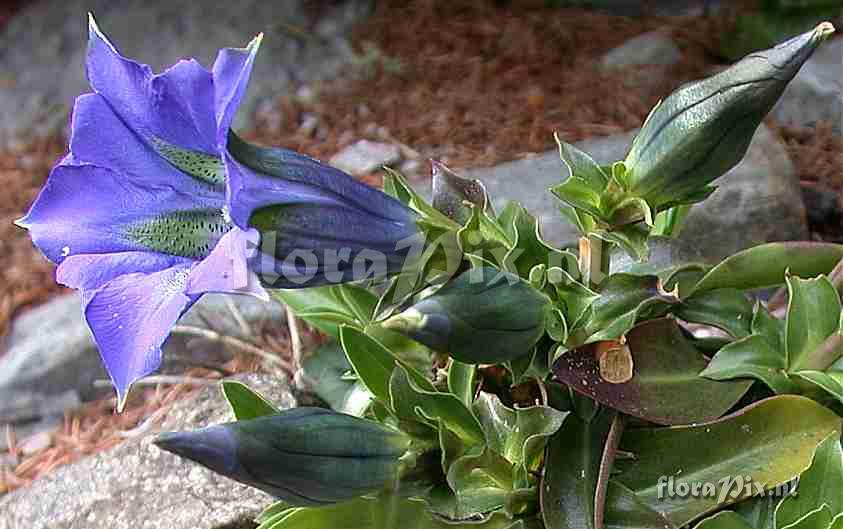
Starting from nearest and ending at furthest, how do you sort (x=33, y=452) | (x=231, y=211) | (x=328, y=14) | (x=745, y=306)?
(x=231, y=211), (x=745, y=306), (x=33, y=452), (x=328, y=14)

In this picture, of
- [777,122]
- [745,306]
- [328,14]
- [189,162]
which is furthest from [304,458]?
[328,14]

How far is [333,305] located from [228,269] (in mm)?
512

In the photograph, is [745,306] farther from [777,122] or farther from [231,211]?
[777,122]

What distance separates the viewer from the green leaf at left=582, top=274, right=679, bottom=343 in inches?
40.4

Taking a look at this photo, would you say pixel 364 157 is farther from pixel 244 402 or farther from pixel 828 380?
pixel 828 380

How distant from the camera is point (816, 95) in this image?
204 centimetres

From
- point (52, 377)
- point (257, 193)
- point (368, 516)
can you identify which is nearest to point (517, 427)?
point (368, 516)

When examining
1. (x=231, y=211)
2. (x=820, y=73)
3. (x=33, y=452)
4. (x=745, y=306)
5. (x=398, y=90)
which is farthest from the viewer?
(x=398, y=90)

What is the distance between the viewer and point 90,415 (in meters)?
1.72

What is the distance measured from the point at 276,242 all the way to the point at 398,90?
5.38ft

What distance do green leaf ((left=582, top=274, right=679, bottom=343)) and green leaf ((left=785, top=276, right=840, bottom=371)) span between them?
134mm

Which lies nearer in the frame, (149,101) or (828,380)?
(149,101)

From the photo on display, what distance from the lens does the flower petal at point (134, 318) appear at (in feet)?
2.77

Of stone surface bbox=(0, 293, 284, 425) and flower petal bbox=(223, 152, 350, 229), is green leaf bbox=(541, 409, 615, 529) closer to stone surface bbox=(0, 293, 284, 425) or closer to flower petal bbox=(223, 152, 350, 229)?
flower petal bbox=(223, 152, 350, 229)
